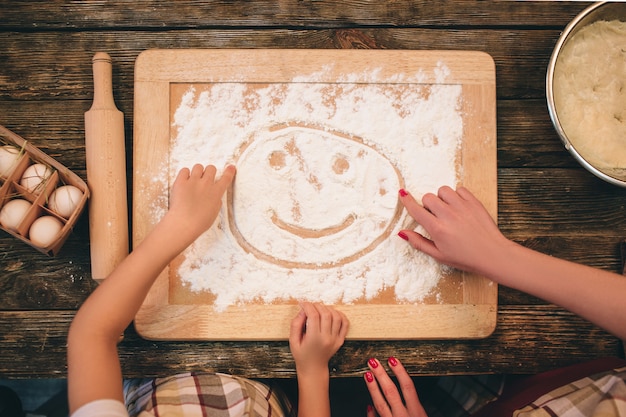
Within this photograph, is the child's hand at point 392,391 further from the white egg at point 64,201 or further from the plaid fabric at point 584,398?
the white egg at point 64,201

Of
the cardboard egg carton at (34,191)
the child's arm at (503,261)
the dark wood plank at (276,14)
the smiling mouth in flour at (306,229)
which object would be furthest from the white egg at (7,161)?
the child's arm at (503,261)

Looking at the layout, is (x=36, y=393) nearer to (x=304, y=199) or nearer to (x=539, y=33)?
(x=304, y=199)

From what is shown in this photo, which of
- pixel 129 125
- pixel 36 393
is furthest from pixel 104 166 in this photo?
pixel 36 393

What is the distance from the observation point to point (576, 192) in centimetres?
77

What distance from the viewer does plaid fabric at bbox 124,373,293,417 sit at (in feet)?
2.29

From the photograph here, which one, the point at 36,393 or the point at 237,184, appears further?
the point at 36,393

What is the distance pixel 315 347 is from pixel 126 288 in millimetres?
303

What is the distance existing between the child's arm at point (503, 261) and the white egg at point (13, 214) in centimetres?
58

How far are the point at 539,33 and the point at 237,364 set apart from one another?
78 centimetres

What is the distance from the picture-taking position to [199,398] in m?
0.70

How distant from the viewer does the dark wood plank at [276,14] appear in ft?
2.51

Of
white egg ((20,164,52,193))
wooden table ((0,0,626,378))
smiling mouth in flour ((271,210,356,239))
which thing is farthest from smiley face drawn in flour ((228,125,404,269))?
white egg ((20,164,52,193))

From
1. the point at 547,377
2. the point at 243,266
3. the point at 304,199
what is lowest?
the point at 547,377

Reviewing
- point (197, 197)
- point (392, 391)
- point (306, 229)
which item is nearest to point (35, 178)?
point (197, 197)
